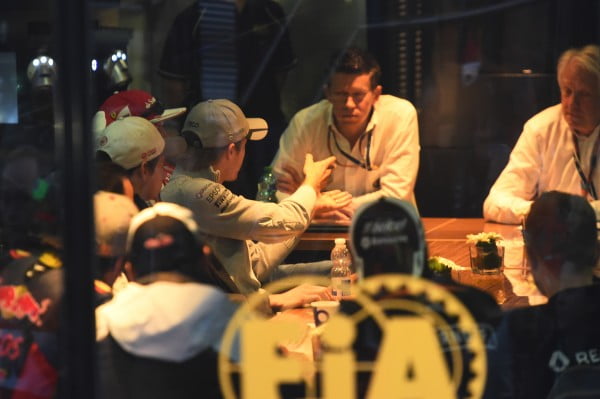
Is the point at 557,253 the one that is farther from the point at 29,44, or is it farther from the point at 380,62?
the point at 29,44

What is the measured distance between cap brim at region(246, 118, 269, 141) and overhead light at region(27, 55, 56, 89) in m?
0.94

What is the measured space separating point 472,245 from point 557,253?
113 centimetres

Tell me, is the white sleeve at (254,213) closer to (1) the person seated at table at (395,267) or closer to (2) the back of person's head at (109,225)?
(2) the back of person's head at (109,225)

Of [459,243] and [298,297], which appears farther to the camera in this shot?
[459,243]

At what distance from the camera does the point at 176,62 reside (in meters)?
3.54

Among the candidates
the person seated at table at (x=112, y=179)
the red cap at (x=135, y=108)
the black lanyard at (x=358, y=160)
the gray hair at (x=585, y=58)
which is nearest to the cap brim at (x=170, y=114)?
the red cap at (x=135, y=108)

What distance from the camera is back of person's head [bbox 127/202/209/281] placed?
3082 mm

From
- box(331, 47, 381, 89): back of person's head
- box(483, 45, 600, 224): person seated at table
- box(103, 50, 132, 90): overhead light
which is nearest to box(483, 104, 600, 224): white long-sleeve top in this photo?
box(483, 45, 600, 224): person seated at table

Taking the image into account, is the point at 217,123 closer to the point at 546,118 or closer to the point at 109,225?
the point at 109,225

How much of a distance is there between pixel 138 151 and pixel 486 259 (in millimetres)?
1354

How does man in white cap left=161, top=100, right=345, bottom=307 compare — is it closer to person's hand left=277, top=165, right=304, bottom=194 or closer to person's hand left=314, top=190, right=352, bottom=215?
person's hand left=314, top=190, right=352, bottom=215

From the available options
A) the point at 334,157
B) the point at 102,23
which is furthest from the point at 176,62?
the point at 334,157

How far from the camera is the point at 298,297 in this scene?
3236 millimetres

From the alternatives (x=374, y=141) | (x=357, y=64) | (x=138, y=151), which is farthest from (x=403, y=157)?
(x=138, y=151)
